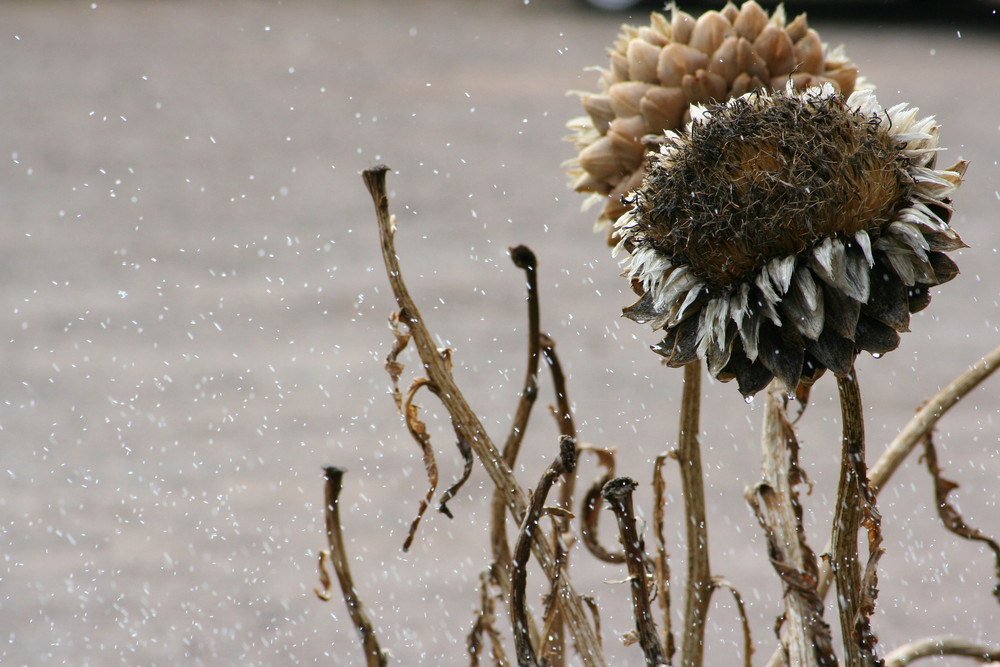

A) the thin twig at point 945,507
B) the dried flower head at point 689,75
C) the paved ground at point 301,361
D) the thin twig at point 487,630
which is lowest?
the thin twig at point 487,630

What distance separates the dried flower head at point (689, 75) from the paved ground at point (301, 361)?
0.52 meters

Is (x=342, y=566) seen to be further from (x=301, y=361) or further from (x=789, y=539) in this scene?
(x=301, y=361)

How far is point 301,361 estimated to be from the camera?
4.10 feet

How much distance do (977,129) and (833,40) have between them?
3.17ft

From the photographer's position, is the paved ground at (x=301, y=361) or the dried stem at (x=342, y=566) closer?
the dried stem at (x=342, y=566)

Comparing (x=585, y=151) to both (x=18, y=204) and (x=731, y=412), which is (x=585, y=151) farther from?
(x=18, y=204)

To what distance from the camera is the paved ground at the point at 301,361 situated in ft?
2.63

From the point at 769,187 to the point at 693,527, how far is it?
90mm

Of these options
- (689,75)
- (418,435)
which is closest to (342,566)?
(418,435)

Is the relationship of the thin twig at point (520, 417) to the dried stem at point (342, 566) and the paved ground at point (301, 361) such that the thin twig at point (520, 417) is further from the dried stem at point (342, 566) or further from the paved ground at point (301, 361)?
the paved ground at point (301, 361)

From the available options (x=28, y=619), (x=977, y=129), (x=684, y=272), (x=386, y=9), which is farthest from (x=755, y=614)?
(x=386, y=9)

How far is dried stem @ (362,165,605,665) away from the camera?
0.19 m

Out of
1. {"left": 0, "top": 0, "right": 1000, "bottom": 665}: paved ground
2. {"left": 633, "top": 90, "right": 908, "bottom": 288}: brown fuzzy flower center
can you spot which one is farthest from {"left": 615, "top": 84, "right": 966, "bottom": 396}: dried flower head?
{"left": 0, "top": 0, "right": 1000, "bottom": 665}: paved ground

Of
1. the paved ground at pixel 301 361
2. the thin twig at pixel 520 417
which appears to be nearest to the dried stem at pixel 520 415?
the thin twig at pixel 520 417
